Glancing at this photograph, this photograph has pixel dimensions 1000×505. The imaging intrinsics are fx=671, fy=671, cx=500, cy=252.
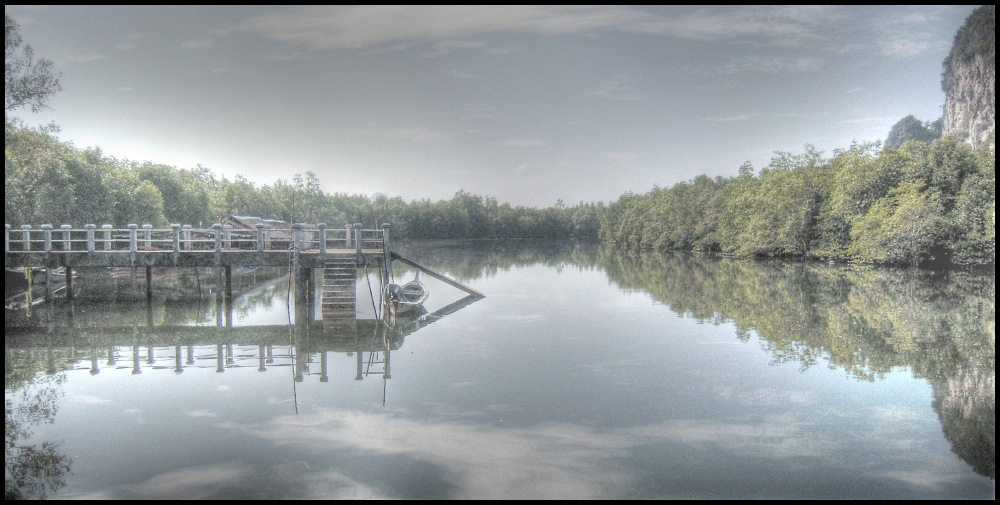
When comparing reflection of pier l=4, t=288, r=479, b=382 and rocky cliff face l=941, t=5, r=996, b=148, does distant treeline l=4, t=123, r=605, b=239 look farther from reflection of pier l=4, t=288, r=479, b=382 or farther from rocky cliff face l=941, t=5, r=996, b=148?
rocky cliff face l=941, t=5, r=996, b=148

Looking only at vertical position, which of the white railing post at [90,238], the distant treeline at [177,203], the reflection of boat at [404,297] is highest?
the distant treeline at [177,203]

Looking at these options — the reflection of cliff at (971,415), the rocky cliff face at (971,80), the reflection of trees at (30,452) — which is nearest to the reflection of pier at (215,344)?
the reflection of trees at (30,452)

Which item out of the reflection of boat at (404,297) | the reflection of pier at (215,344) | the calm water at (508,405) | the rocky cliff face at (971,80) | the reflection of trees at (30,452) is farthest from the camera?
the rocky cliff face at (971,80)

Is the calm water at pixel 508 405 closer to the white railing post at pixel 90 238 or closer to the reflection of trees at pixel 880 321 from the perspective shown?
the reflection of trees at pixel 880 321

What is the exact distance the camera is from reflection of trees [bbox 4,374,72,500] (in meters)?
7.84

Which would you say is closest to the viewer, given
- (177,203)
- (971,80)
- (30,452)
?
(30,452)

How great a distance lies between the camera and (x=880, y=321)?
19.1 meters

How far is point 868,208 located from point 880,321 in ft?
91.0

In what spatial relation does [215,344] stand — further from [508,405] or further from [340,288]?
[508,405]

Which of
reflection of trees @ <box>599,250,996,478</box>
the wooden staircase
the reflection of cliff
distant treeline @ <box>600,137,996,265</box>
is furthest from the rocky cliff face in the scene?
the wooden staircase

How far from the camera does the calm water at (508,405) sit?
809 cm

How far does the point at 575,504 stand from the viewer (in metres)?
7.42

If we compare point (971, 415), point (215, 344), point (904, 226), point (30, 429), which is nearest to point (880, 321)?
point (971, 415)

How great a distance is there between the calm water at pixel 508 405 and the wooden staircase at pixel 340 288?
1.06 meters
